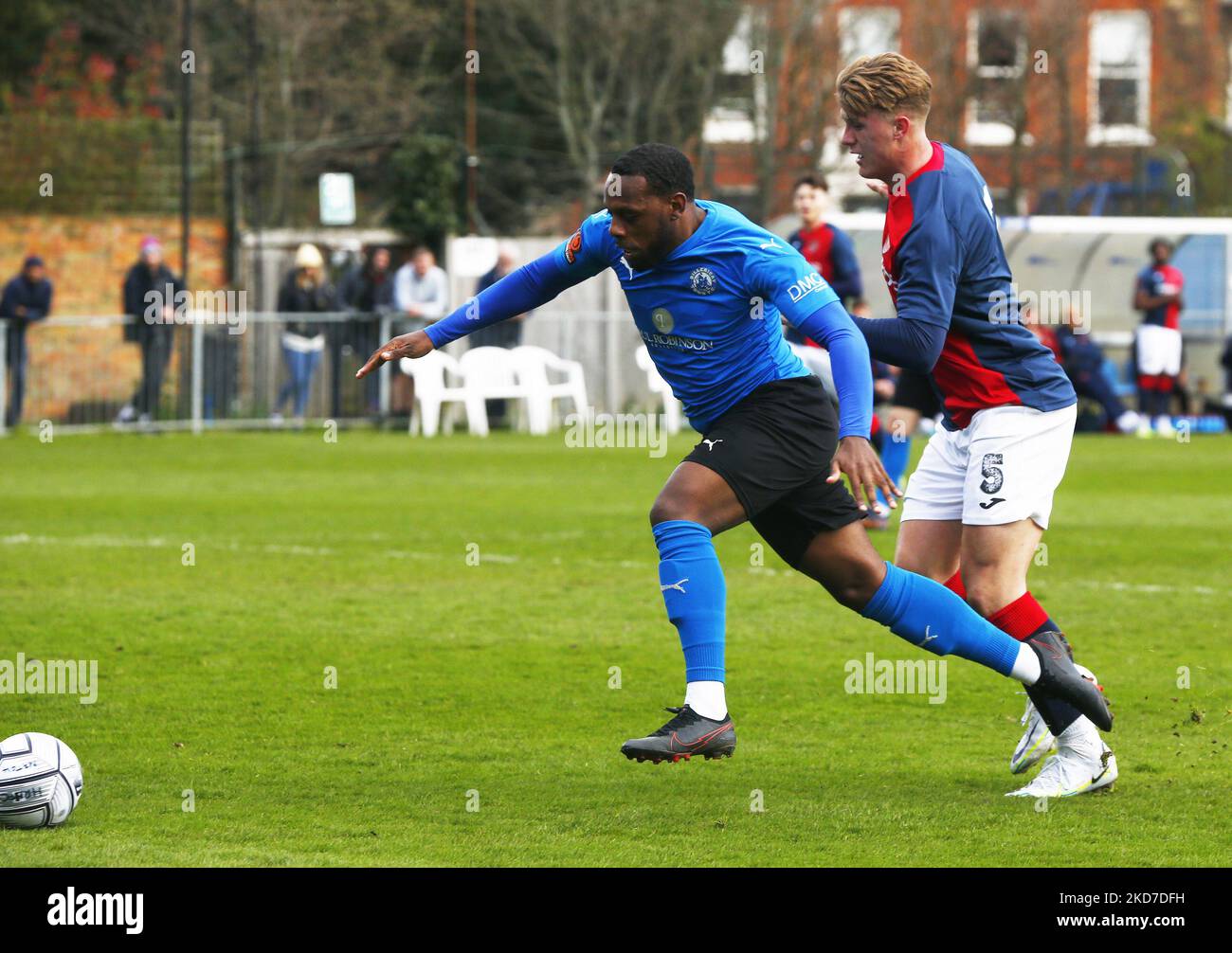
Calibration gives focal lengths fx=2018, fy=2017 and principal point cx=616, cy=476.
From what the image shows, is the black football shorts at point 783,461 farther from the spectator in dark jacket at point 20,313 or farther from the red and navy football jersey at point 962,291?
the spectator in dark jacket at point 20,313

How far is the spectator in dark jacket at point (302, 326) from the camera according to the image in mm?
23047

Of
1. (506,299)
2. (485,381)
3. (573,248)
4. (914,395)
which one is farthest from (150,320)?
(573,248)

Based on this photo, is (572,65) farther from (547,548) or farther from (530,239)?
(547,548)

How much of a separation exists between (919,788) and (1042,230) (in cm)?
2107

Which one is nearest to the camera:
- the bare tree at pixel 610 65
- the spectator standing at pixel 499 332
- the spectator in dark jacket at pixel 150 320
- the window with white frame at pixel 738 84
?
the spectator in dark jacket at pixel 150 320

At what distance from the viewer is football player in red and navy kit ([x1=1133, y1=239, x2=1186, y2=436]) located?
75.1 feet

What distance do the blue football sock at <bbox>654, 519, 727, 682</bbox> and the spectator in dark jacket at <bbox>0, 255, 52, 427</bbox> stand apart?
16.9 meters

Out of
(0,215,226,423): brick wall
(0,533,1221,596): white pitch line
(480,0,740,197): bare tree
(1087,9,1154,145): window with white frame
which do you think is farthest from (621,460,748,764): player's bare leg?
(1087,9,1154,145): window with white frame

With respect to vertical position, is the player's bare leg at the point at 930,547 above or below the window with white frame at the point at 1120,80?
below

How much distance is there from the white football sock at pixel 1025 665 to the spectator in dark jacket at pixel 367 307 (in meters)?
17.9

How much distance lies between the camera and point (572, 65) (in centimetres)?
2941

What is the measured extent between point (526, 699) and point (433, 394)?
1599 cm

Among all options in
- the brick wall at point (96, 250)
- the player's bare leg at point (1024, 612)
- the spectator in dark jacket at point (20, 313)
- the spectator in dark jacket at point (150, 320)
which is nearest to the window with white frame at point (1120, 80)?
the brick wall at point (96, 250)

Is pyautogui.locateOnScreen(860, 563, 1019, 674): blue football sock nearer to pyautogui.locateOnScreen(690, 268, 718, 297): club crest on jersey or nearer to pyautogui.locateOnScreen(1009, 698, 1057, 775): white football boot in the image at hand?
pyautogui.locateOnScreen(1009, 698, 1057, 775): white football boot
